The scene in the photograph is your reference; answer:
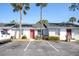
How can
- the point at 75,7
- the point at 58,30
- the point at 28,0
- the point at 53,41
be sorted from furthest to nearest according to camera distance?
the point at 58,30 < the point at 53,41 < the point at 75,7 < the point at 28,0

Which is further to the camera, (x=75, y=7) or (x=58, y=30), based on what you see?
(x=58, y=30)

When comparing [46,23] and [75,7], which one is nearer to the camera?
[75,7]

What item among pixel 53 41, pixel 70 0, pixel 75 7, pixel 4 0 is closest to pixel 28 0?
pixel 4 0

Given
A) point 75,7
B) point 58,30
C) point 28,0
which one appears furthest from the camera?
point 58,30

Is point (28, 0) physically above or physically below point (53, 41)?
above

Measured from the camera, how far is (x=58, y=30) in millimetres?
31078

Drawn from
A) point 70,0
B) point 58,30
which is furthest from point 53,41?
point 70,0

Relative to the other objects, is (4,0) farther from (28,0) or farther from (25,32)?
(25,32)

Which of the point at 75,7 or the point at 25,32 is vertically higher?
→ the point at 75,7

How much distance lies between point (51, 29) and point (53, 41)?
34.4 feet

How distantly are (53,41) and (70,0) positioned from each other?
40.6ft

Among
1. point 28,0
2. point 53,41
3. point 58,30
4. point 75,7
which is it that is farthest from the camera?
point 58,30

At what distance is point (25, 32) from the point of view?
106ft

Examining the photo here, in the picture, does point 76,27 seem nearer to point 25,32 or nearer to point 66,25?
point 66,25
